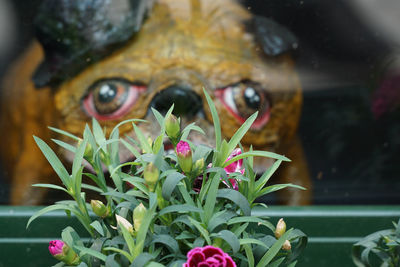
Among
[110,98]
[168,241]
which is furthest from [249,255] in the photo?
[110,98]

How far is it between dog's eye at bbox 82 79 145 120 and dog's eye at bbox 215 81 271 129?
1.19 ft

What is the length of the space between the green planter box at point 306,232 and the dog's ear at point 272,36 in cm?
70

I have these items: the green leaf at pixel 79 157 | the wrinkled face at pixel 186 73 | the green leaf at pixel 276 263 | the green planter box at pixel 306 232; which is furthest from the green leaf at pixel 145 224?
the wrinkled face at pixel 186 73

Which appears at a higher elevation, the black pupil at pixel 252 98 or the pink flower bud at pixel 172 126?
the pink flower bud at pixel 172 126

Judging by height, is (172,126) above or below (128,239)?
above

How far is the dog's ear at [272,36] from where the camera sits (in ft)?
7.44

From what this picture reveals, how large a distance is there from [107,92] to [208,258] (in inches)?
52.9

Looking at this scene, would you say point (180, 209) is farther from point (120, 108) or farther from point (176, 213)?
point (120, 108)

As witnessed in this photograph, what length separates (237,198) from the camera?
1.19 meters

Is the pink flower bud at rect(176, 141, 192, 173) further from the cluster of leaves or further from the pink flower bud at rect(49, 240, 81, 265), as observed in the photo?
the cluster of leaves

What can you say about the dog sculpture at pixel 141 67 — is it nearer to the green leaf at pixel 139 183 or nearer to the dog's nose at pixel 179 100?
the dog's nose at pixel 179 100

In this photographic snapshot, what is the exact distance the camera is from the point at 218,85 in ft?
7.39

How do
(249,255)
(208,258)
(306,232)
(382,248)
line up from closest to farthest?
1. (208,258)
2. (249,255)
3. (382,248)
4. (306,232)

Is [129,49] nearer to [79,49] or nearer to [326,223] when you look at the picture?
[79,49]
